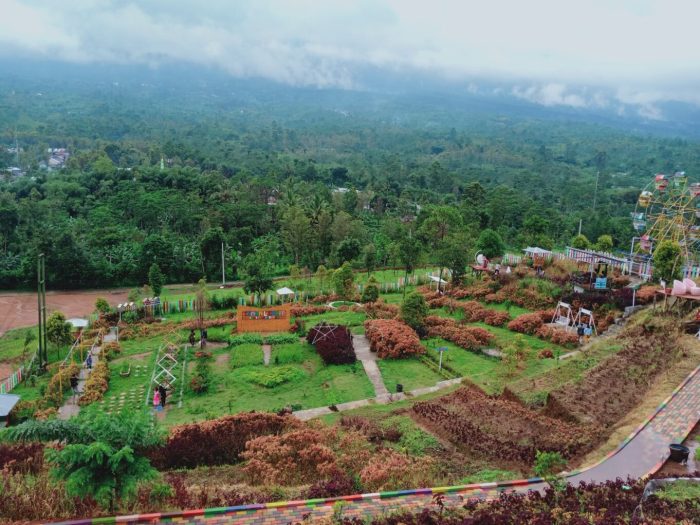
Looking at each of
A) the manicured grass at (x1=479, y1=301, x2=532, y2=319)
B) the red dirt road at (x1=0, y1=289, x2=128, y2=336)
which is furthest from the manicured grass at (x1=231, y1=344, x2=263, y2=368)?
the manicured grass at (x1=479, y1=301, x2=532, y2=319)

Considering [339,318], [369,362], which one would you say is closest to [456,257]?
[339,318]

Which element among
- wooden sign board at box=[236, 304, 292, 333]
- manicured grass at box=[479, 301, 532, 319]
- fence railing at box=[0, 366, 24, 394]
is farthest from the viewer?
manicured grass at box=[479, 301, 532, 319]

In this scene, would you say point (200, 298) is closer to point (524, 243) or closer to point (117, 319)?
point (117, 319)

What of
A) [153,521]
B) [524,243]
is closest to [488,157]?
[524,243]

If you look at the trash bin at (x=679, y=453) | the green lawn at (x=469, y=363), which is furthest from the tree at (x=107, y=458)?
the green lawn at (x=469, y=363)

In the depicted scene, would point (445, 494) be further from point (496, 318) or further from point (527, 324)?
point (496, 318)

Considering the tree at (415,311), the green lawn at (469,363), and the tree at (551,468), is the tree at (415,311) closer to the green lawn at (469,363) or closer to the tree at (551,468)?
the green lawn at (469,363)

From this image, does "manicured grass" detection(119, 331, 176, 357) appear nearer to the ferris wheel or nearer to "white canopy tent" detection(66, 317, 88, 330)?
"white canopy tent" detection(66, 317, 88, 330)

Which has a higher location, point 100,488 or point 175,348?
point 100,488
